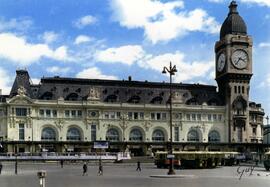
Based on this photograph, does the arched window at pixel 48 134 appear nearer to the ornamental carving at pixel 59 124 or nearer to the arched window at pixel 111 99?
the ornamental carving at pixel 59 124

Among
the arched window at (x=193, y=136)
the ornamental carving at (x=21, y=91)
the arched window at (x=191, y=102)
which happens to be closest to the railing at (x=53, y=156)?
the ornamental carving at (x=21, y=91)

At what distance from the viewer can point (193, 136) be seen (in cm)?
13038

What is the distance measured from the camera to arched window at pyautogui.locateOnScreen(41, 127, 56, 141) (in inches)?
4751

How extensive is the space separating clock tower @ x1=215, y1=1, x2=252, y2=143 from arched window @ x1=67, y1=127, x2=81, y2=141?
112ft

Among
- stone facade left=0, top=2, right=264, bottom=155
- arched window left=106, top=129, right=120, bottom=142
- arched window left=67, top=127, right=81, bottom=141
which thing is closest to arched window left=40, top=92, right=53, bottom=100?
stone facade left=0, top=2, right=264, bottom=155

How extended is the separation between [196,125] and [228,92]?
1061 centimetres

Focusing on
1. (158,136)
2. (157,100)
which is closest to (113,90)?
(157,100)

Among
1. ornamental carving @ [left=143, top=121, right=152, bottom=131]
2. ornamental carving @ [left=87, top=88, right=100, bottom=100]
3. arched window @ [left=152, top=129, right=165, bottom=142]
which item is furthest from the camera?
arched window @ [left=152, top=129, right=165, bottom=142]

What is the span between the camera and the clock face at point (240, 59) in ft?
431

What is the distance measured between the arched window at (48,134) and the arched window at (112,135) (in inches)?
460

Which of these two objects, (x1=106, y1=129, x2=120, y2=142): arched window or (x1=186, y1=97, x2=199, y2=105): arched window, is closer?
(x1=106, y1=129, x2=120, y2=142): arched window

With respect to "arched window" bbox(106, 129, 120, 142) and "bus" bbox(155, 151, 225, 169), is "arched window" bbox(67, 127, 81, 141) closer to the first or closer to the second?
"arched window" bbox(106, 129, 120, 142)

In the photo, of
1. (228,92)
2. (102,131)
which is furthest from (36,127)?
(228,92)

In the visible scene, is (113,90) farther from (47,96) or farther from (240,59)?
(240,59)
